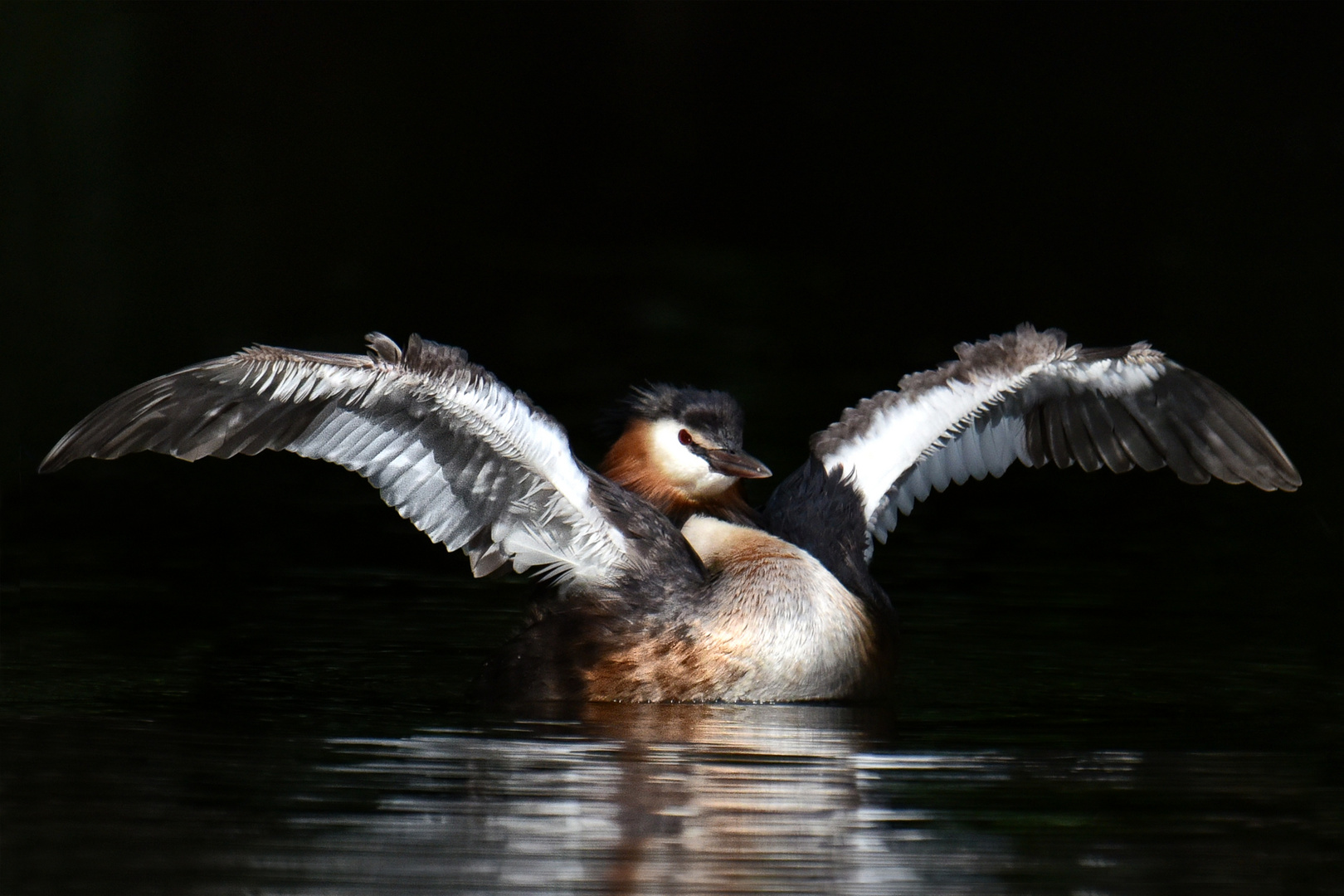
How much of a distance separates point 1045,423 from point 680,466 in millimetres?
1730

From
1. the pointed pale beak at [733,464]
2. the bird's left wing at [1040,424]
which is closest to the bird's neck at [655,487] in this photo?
the pointed pale beak at [733,464]

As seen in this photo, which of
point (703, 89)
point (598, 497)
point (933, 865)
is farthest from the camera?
point (703, 89)

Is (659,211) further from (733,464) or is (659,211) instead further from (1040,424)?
(733,464)

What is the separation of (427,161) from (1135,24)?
68.8ft

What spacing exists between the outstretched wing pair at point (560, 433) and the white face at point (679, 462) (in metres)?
0.41

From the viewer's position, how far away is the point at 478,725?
848cm

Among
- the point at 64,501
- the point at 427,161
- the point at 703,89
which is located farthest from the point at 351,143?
the point at 64,501

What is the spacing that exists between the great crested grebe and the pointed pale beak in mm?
11

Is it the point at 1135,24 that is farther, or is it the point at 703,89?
the point at 1135,24

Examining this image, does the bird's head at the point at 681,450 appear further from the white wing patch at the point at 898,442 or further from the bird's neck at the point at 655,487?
the white wing patch at the point at 898,442

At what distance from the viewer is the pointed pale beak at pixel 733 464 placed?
31.2 feet

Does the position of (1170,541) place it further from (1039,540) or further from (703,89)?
(703,89)

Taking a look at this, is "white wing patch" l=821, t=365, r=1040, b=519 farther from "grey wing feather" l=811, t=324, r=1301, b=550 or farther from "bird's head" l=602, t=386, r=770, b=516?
"bird's head" l=602, t=386, r=770, b=516

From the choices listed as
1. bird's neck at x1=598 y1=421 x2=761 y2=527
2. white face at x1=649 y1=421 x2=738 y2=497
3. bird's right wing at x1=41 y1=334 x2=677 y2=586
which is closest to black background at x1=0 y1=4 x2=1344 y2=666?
bird's neck at x1=598 y1=421 x2=761 y2=527
